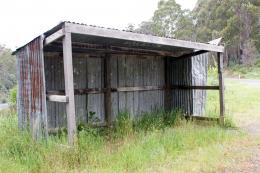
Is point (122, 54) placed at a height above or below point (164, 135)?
Answer: above

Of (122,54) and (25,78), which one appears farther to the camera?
(122,54)

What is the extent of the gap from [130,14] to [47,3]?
30.4 meters

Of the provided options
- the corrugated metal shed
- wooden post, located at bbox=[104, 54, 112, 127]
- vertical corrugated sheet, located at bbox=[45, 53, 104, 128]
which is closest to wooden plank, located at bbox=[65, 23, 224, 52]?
the corrugated metal shed

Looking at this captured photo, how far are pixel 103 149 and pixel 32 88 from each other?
201cm

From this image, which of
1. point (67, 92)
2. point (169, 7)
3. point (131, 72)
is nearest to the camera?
point (67, 92)

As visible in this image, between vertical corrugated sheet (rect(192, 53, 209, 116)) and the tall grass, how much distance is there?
2.80 m

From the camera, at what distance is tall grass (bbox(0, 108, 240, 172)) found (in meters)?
5.20

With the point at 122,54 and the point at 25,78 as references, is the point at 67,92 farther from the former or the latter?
the point at 122,54

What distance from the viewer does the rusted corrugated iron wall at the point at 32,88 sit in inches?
250

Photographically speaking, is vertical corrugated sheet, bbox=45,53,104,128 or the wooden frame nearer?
the wooden frame

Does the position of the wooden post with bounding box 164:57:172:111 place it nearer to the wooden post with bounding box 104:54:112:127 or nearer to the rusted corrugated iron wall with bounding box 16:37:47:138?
the wooden post with bounding box 104:54:112:127

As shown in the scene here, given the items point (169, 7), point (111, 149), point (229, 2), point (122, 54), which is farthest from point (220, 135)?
point (169, 7)

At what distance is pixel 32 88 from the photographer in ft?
21.7

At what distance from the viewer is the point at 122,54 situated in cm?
909
